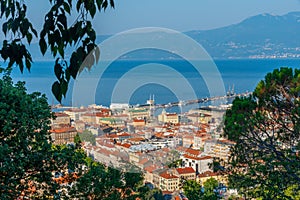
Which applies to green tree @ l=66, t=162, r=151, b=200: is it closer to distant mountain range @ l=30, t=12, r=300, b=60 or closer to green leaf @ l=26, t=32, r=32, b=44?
green leaf @ l=26, t=32, r=32, b=44

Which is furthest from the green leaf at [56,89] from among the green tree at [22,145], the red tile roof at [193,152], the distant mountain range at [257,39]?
the distant mountain range at [257,39]

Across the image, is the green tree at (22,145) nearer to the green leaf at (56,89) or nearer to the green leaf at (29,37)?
the green leaf at (29,37)

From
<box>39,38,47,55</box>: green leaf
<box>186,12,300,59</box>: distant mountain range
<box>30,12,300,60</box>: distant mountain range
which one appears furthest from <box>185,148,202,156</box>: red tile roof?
<box>186,12,300,59</box>: distant mountain range

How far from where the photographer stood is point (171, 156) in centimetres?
619

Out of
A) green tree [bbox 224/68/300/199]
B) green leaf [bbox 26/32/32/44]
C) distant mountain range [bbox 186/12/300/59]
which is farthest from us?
distant mountain range [bbox 186/12/300/59]

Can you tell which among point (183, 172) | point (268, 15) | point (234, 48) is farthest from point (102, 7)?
point (268, 15)

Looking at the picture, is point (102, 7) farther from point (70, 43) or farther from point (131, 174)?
point (131, 174)

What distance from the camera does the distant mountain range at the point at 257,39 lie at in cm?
4295

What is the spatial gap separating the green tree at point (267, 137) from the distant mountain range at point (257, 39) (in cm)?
3342

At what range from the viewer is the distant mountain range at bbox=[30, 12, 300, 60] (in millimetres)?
42947

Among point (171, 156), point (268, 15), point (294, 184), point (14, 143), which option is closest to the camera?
point (14, 143)

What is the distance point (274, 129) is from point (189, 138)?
703 cm

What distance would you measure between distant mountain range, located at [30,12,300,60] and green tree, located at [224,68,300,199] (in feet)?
110

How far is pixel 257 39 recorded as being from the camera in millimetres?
54438
